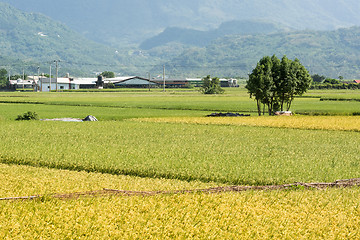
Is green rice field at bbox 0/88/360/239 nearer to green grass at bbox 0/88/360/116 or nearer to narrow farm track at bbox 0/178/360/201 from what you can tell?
narrow farm track at bbox 0/178/360/201

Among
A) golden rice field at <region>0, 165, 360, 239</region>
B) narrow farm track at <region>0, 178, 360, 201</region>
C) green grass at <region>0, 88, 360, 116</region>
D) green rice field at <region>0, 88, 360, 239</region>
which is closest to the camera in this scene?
golden rice field at <region>0, 165, 360, 239</region>

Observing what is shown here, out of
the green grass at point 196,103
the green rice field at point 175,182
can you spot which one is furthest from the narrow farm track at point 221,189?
the green grass at point 196,103

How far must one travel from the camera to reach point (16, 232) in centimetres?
1035

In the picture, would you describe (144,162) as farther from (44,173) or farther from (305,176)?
(305,176)

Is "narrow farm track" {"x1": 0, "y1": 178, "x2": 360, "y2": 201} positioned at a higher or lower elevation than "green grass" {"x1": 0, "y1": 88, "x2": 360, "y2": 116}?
lower

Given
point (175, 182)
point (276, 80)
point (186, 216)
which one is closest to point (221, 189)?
point (175, 182)

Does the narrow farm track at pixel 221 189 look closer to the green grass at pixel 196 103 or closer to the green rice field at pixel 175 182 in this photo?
the green rice field at pixel 175 182

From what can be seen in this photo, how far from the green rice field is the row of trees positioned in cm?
2803

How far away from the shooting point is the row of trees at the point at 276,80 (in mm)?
64938

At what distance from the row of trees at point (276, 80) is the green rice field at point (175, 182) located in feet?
92.0

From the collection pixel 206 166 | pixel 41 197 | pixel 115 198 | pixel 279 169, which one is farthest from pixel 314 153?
pixel 41 197

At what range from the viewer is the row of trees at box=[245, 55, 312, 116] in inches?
2557

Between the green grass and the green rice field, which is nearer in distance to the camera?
the green rice field

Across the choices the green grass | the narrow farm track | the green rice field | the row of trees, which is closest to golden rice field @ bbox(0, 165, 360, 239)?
the green rice field
